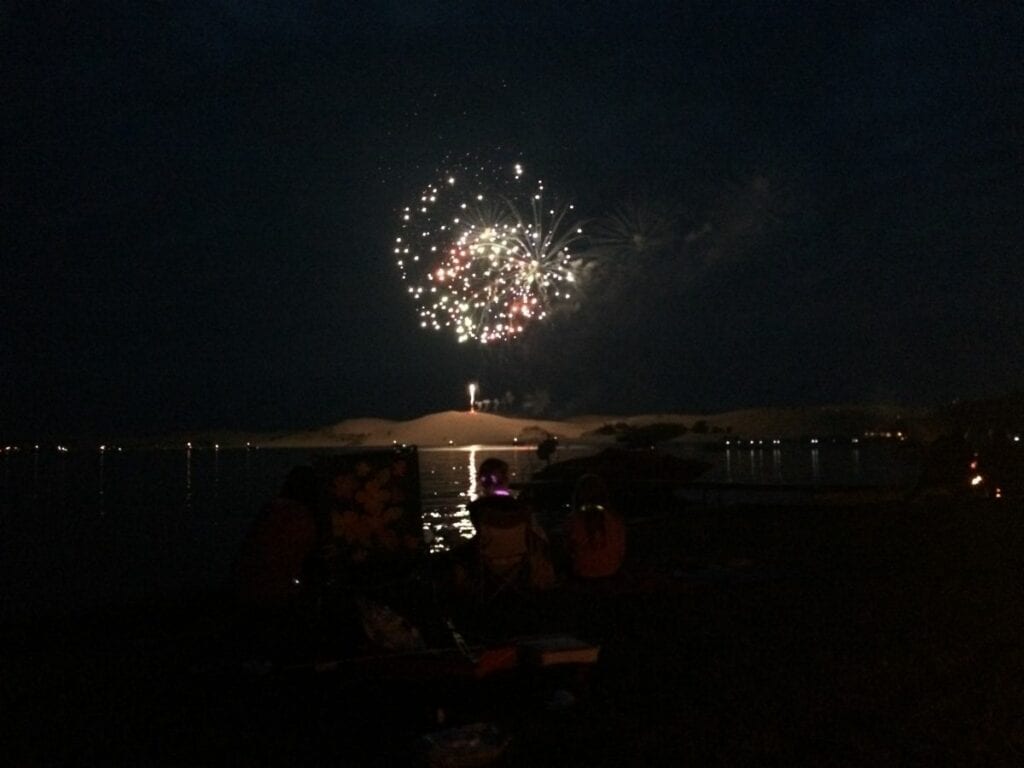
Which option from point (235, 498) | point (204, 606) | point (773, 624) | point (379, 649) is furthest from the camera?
point (235, 498)

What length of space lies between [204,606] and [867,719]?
8.60m

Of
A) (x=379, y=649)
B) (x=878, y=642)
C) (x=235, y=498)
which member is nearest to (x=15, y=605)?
(x=379, y=649)

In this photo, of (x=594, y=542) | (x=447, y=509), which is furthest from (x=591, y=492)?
(x=447, y=509)

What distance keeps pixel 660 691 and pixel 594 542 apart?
436 centimetres

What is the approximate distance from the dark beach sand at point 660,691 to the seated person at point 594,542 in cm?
47

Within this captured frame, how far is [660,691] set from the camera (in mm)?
6266

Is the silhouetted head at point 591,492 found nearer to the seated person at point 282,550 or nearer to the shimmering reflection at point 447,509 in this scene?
the shimmering reflection at point 447,509

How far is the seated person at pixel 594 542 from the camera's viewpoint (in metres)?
10.6

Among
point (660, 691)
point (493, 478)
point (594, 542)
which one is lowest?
point (660, 691)

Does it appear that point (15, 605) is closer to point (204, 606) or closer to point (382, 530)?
point (204, 606)

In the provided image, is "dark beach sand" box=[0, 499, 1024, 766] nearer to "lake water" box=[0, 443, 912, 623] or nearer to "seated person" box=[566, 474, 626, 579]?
"seated person" box=[566, 474, 626, 579]

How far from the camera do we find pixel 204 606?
12031 millimetres

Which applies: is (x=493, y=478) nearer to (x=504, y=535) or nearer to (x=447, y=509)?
(x=504, y=535)

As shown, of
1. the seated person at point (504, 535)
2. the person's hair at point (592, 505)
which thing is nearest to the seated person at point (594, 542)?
the person's hair at point (592, 505)
